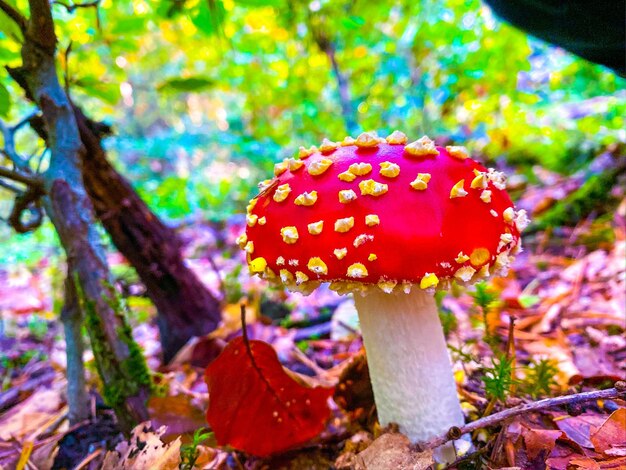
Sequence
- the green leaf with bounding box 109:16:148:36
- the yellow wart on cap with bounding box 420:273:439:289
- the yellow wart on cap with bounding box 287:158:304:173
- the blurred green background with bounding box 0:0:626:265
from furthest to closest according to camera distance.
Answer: the blurred green background with bounding box 0:0:626:265 → the green leaf with bounding box 109:16:148:36 → the yellow wart on cap with bounding box 287:158:304:173 → the yellow wart on cap with bounding box 420:273:439:289

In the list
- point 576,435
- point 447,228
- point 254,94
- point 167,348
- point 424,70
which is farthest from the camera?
point 254,94

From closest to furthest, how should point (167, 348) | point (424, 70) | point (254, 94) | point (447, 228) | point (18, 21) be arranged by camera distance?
point (447, 228) → point (18, 21) → point (167, 348) → point (424, 70) → point (254, 94)

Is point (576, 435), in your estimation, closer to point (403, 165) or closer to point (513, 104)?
point (403, 165)

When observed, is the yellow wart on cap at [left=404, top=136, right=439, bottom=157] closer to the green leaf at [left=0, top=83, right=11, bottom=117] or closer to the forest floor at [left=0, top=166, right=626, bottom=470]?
the forest floor at [left=0, top=166, right=626, bottom=470]

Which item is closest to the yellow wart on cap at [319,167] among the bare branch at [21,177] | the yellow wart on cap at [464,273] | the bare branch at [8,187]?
the yellow wart on cap at [464,273]

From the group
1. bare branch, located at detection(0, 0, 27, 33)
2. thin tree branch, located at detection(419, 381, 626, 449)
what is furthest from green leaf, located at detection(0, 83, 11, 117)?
thin tree branch, located at detection(419, 381, 626, 449)

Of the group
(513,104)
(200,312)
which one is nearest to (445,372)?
(200,312)
